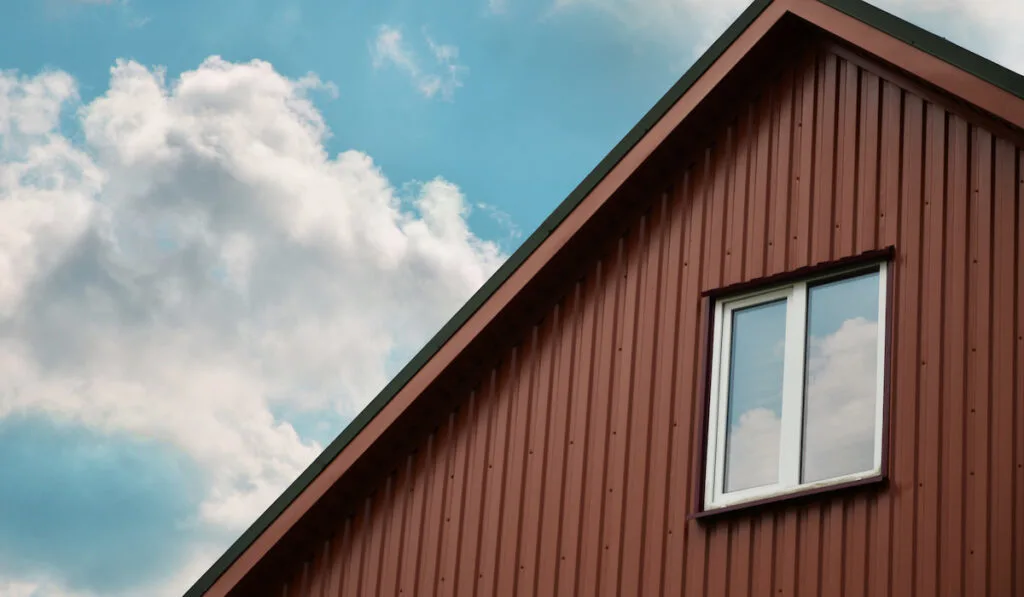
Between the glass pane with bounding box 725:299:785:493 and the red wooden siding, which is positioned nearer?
the red wooden siding

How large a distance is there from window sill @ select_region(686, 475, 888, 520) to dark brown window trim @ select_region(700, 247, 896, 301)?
5.71 feet

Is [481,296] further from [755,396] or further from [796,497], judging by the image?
[796,497]

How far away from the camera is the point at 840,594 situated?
976cm

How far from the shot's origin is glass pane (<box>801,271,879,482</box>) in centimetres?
1038

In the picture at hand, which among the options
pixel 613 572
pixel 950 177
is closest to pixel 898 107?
pixel 950 177

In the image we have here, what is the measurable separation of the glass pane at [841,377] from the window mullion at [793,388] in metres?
0.05

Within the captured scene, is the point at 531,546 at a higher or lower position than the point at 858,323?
lower

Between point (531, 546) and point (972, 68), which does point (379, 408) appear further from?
point (972, 68)

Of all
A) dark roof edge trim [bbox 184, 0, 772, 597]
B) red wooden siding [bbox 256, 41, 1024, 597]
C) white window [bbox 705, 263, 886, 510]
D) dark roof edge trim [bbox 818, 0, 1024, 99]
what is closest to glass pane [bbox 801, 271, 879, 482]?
white window [bbox 705, 263, 886, 510]

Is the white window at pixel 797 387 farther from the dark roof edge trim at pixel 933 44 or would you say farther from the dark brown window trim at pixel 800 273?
the dark roof edge trim at pixel 933 44

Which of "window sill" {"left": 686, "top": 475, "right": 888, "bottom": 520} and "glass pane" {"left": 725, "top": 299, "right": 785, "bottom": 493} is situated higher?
"glass pane" {"left": 725, "top": 299, "right": 785, "bottom": 493}

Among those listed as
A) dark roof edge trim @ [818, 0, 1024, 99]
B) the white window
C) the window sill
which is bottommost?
the window sill

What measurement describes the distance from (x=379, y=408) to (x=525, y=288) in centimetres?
166

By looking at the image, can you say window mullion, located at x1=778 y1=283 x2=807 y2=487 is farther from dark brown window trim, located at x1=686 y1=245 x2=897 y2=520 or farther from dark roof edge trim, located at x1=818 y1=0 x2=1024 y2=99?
dark roof edge trim, located at x1=818 y1=0 x2=1024 y2=99
